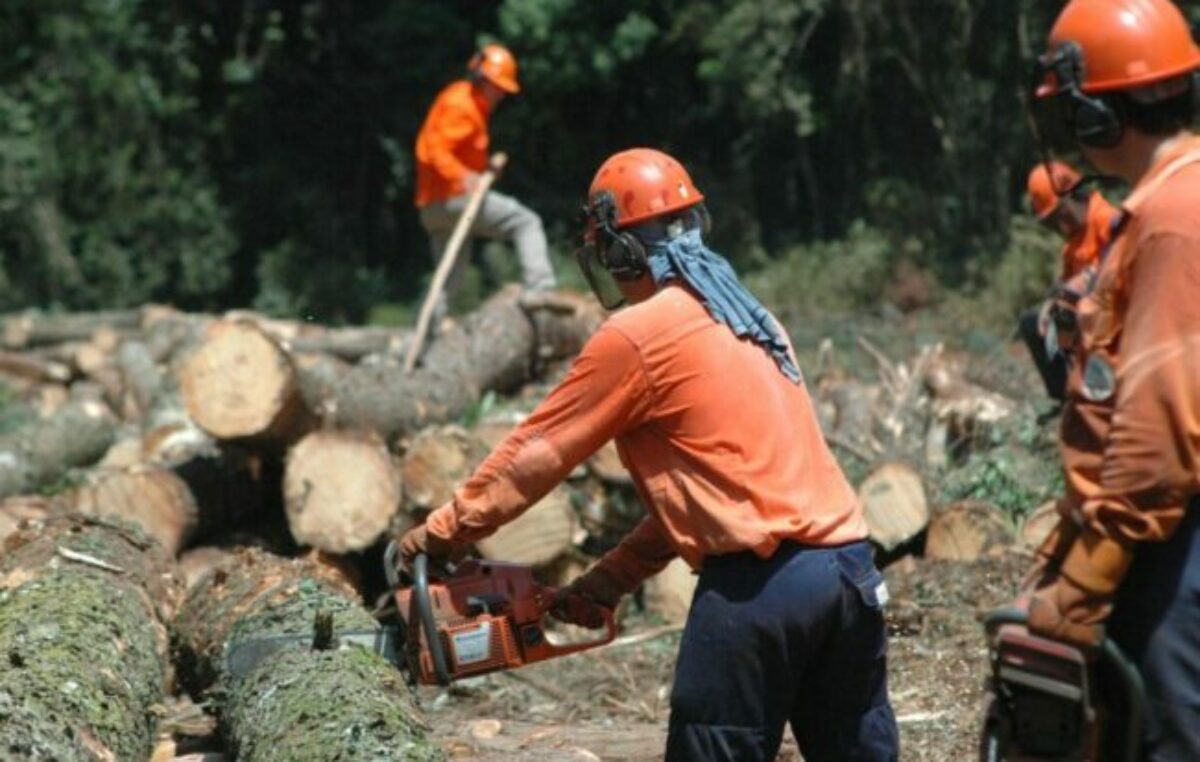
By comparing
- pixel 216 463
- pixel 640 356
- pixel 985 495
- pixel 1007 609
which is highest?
pixel 640 356

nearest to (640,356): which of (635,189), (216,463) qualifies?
(635,189)

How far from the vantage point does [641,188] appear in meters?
5.15

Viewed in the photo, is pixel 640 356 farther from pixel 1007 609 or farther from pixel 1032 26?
pixel 1032 26

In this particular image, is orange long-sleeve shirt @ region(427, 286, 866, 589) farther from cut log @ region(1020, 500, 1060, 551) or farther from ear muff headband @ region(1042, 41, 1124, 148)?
cut log @ region(1020, 500, 1060, 551)

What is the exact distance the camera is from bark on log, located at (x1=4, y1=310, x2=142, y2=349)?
56.0ft

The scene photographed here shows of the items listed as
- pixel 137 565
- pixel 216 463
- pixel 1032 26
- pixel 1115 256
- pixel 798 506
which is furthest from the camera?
pixel 1032 26

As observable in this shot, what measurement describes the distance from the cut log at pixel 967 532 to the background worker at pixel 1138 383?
5.29m

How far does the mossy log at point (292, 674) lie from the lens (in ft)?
17.5

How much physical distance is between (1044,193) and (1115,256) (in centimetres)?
684

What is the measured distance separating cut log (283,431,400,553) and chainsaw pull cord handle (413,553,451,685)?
4203 mm

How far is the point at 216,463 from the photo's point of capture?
10.2m

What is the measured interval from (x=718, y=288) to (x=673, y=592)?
4346 mm

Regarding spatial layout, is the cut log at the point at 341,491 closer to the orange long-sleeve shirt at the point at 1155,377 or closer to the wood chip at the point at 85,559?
the wood chip at the point at 85,559

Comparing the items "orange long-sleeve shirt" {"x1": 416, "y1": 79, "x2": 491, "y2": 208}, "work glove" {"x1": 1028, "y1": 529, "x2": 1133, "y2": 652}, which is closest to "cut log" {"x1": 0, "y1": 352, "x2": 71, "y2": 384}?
"orange long-sleeve shirt" {"x1": 416, "y1": 79, "x2": 491, "y2": 208}
